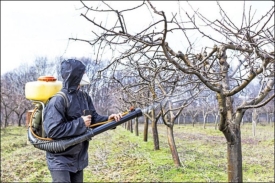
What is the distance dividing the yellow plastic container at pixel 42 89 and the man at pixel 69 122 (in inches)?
5.7

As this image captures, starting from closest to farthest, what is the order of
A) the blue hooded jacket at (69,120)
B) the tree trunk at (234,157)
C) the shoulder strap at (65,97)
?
the blue hooded jacket at (69,120)
the shoulder strap at (65,97)
the tree trunk at (234,157)

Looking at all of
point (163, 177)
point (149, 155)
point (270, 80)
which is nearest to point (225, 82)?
point (270, 80)

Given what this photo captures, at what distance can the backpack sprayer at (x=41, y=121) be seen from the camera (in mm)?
2508

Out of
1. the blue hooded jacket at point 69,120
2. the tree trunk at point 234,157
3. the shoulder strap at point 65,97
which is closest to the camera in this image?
the blue hooded jacket at point 69,120

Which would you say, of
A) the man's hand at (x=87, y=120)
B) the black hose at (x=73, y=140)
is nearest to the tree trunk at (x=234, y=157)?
the black hose at (x=73, y=140)

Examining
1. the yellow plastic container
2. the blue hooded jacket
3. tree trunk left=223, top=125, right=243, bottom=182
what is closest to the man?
the blue hooded jacket

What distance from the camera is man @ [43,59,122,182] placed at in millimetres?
2484

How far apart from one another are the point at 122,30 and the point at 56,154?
1.11 m

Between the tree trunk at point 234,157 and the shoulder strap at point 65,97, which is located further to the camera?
the tree trunk at point 234,157

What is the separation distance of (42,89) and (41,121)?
264 mm

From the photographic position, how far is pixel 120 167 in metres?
9.17

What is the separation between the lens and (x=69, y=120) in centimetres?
262

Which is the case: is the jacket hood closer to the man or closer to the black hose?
the man

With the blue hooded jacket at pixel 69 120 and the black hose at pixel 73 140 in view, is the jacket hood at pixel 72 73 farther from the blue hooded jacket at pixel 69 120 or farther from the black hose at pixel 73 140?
the black hose at pixel 73 140
